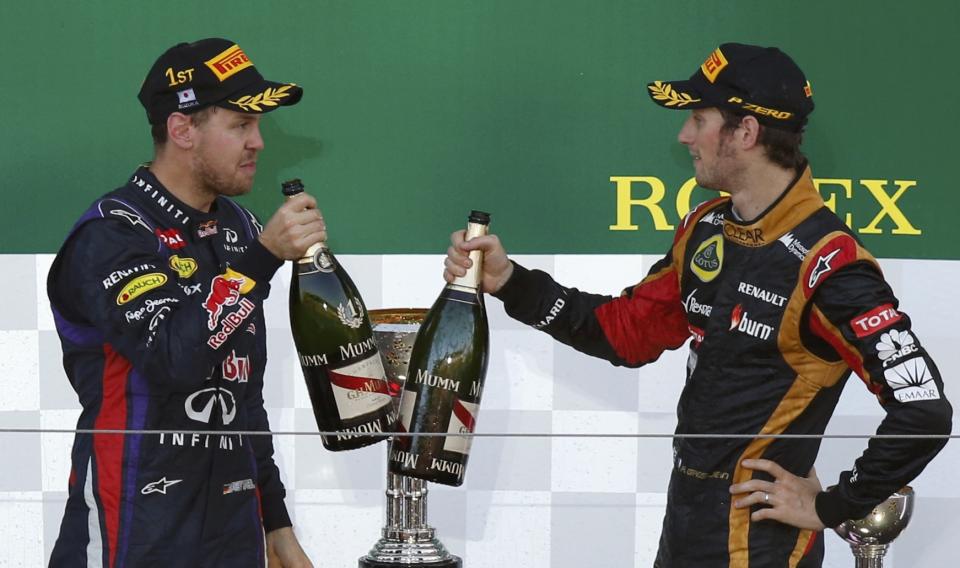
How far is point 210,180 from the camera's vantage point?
4.96 feet

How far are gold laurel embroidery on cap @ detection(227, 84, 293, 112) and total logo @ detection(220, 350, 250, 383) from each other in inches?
11.3

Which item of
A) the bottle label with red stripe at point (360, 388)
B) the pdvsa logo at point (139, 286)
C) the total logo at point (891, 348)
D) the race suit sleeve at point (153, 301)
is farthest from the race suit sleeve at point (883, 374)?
the pdvsa logo at point (139, 286)

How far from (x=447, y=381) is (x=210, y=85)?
443 millimetres

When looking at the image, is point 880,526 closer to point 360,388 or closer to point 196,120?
→ point 360,388

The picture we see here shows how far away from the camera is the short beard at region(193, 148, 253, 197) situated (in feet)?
4.94

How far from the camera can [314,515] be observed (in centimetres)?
203

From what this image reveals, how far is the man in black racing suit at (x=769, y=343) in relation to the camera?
136 cm

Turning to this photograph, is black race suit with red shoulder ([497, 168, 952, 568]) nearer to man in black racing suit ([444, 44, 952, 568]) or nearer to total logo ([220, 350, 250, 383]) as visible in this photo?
man in black racing suit ([444, 44, 952, 568])

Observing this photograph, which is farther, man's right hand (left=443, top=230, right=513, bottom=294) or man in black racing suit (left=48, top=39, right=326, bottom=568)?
man's right hand (left=443, top=230, right=513, bottom=294)

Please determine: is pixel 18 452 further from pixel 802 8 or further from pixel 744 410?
pixel 802 8

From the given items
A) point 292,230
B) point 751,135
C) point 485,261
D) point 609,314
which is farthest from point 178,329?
point 751,135

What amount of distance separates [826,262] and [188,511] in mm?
756

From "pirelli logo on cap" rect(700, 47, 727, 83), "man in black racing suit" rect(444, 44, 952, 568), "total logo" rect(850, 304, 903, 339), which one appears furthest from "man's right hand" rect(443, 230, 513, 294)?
"total logo" rect(850, 304, 903, 339)

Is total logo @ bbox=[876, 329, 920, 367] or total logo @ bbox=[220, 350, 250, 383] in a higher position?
total logo @ bbox=[876, 329, 920, 367]
